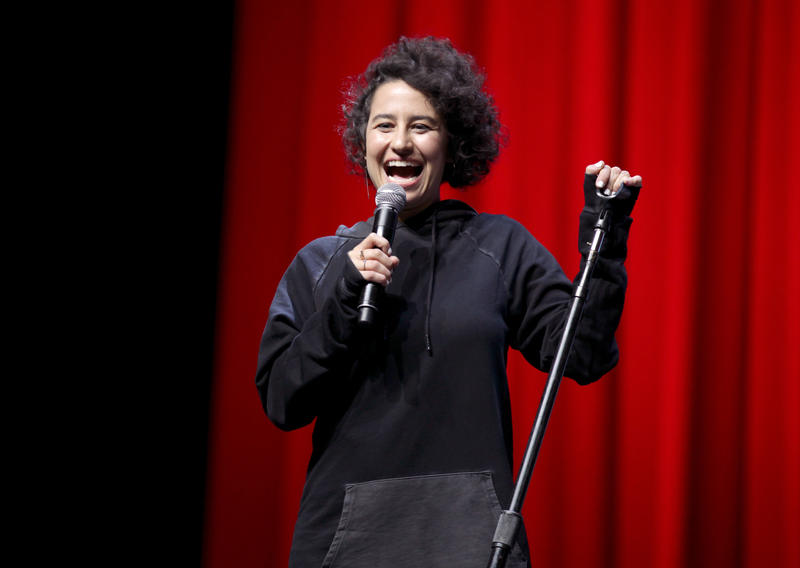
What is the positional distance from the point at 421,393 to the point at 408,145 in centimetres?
43

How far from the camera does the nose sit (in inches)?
47.5

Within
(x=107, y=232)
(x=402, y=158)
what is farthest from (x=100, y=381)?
(x=402, y=158)

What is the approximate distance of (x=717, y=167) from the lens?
6.79 feet

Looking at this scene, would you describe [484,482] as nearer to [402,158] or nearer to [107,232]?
[402,158]

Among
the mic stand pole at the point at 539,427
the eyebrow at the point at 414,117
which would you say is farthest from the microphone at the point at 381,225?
the mic stand pole at the point at 539,427

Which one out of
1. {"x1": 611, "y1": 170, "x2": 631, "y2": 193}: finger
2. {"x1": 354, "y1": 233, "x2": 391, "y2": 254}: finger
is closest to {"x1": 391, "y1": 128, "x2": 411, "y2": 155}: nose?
{"x1": 354, "y1": 233, "x2": 391, "y2": 254}: finger

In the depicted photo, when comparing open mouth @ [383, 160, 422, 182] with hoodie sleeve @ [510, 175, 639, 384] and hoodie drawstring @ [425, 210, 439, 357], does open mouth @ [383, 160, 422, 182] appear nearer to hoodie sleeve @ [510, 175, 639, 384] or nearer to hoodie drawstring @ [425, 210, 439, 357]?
hoodie drawstring @ [425, 210, 439, 357]

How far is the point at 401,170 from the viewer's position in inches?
49.2

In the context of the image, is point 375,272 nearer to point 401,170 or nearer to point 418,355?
point 418,355

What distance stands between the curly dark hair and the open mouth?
103 millimetres

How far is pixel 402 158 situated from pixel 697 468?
136 centimetres

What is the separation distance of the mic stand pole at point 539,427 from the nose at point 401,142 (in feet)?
1.28

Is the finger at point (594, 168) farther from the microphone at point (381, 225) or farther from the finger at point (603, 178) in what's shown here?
the microphone at point (381, 225)

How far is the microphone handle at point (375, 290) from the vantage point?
3.13 feet
